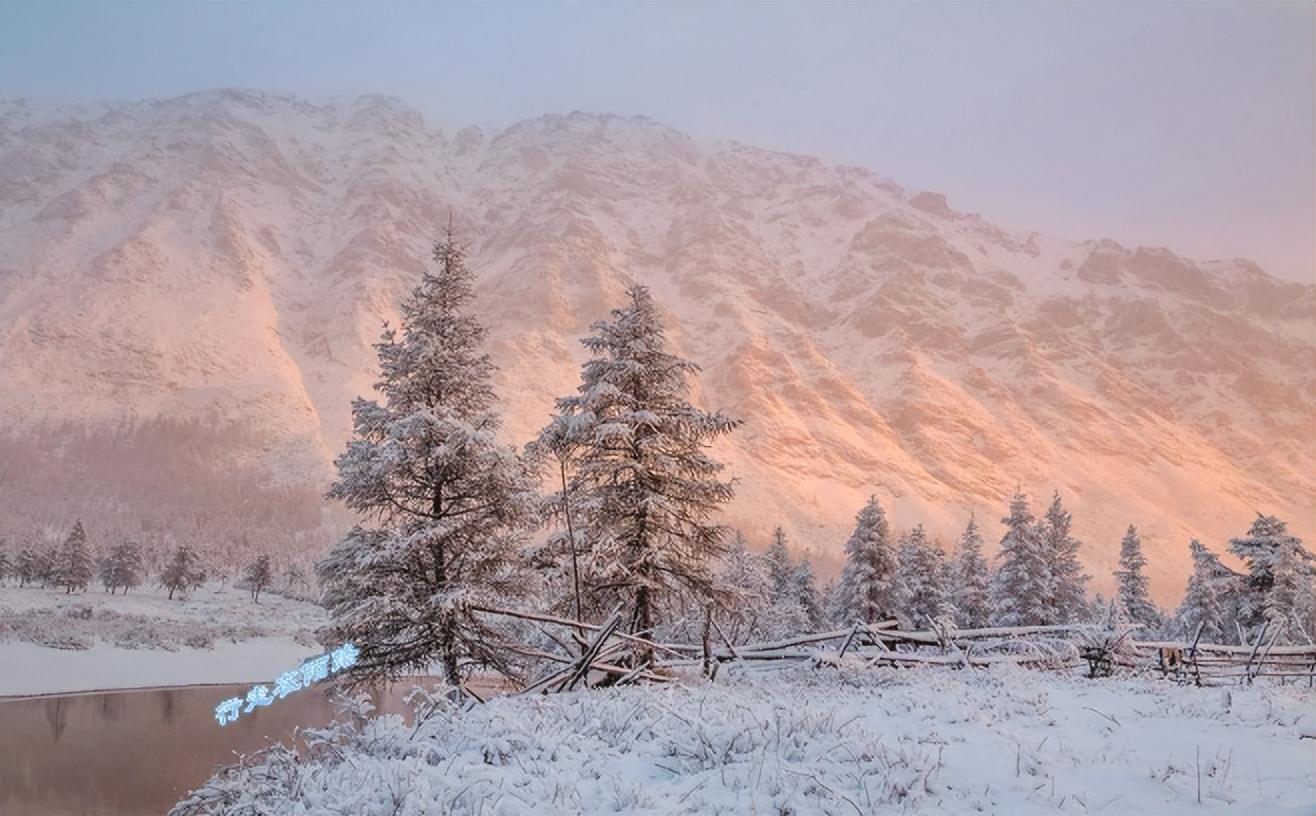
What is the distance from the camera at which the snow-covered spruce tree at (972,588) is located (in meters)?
49.0

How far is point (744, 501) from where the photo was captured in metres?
193

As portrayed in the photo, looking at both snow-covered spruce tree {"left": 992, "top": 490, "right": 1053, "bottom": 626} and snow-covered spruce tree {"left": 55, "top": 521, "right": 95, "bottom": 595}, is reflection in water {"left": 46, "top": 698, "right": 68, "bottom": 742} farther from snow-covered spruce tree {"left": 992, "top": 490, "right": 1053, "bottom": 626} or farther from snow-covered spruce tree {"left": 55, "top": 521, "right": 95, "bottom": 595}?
snow-covered spruce tree {"left": 55, "top": 521, "right": 95, "bottom": 595}

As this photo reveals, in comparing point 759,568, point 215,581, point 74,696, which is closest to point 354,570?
point 759,568

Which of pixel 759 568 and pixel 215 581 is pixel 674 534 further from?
pixel 215 581

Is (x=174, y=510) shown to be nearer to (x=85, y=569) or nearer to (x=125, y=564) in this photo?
(x=125, y=564)

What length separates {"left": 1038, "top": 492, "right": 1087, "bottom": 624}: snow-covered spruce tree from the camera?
46.1m

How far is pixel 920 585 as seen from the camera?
158ft

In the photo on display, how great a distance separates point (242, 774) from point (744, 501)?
18882 cm

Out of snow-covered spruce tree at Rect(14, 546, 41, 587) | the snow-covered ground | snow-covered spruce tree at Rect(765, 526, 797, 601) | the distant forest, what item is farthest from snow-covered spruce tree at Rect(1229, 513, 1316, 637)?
the distant forest

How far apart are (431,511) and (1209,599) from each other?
47.6 metres

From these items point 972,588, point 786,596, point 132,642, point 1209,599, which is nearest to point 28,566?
point 132,642

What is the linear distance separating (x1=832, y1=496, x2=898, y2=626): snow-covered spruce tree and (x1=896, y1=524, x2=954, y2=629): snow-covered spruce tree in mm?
2534

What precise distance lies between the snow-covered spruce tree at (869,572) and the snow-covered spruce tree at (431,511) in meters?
28.7
